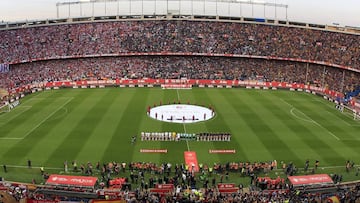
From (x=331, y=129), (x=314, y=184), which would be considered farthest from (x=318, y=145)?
(x=314, y=184)

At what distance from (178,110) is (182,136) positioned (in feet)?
39.4

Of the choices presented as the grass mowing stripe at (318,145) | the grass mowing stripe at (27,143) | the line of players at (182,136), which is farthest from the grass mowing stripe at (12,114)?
the grass mowing stripe at (318,145)

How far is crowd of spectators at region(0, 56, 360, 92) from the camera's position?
72250 millimetres

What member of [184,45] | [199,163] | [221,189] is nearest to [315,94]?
[184,45]

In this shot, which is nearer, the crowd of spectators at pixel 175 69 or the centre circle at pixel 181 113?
the centre circle at pixel 181 113

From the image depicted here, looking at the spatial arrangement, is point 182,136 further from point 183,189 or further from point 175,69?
point 175,69

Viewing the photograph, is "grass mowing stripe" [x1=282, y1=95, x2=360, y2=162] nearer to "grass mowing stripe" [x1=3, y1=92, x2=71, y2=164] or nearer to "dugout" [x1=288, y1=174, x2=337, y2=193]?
"dugout" [x1=288, y1=174, x2=337, y2=193]

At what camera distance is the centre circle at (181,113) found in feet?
165

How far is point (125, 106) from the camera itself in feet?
187

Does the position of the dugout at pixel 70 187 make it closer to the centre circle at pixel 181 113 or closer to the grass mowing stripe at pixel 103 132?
the grass mowing stripe at pixel 103 132

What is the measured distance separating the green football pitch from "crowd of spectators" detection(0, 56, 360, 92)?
8.79 meters

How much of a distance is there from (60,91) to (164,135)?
3207cm

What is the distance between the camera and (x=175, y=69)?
77875 millimetres

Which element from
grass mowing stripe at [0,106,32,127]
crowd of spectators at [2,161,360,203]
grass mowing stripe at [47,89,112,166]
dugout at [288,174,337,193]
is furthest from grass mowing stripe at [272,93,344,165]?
grass mowing stripe at [0,106,32,127]
